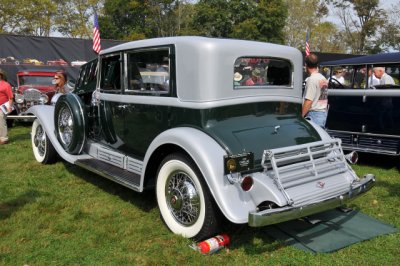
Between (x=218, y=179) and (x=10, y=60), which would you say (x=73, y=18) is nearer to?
(x=10, y=60)

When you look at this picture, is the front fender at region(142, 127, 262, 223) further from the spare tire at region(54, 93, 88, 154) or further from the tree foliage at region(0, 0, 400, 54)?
the tree foliage at region(0, 0, 400, 54)

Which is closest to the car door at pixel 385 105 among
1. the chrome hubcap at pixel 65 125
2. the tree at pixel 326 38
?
the chrome hubcap at pixel 65 125

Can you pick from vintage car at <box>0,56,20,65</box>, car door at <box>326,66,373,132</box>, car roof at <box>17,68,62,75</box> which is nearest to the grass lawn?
car door at <box>326,66,373,132</box>

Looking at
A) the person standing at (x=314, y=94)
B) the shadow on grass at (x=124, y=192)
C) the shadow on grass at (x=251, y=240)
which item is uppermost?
the person standing at (x=314, y=94)

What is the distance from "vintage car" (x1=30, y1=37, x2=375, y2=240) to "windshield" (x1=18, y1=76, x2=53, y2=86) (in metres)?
7.84

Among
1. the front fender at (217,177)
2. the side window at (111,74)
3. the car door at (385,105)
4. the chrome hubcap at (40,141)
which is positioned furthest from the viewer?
the chrome hubcap at (40,141)

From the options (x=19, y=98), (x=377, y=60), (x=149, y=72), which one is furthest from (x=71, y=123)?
(x=19, y=98)

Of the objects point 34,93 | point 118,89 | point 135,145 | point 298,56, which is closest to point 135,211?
point 135,145

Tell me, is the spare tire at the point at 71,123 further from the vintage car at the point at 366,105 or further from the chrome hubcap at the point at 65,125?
the vintage car at the point at 366,105

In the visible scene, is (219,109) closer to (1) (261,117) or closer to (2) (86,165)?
(1) (261,117)

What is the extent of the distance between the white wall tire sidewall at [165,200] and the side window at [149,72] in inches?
32.5

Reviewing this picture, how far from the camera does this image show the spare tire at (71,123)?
5.36m

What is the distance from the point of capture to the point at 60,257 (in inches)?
138

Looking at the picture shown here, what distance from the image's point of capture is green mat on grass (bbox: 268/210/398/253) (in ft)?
12.2
